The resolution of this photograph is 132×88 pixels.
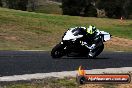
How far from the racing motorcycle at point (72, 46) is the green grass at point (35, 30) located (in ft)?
29.7

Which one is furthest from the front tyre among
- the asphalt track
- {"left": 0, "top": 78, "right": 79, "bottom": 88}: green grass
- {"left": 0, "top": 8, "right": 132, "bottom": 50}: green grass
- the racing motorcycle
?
{"left": 0, "top": 8, "right": 132, "bottom": 50}: green grass

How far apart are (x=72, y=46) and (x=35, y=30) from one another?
856 inches

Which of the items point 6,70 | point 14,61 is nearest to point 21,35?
point 14,61

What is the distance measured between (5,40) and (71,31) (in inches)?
568

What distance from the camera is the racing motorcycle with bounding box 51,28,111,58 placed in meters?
18.4

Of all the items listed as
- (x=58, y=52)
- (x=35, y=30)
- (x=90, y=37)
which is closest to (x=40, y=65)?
(x=58, y=52)

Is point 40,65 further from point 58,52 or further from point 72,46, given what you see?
point 72,46

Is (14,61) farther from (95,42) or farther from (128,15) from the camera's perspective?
(128,15)

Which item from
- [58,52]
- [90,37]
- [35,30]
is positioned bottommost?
[35,30]

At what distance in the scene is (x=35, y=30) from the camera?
1582 inches

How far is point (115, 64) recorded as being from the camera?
16938 mm

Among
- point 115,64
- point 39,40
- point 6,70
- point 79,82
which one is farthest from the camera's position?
point 39,40

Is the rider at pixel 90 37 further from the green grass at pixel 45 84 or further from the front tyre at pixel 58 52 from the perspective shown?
the green grass at pixel 45 84

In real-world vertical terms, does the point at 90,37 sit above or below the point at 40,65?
above
